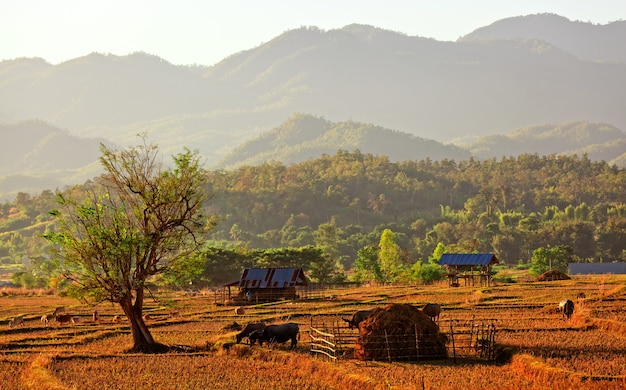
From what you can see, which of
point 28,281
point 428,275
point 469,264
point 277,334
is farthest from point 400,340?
point 28,281

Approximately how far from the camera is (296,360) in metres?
31.7

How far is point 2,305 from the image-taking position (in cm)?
7500

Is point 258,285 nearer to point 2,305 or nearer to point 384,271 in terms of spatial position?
point 2,305

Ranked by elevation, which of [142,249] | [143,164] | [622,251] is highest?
[143,164]

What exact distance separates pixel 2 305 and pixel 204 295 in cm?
2111

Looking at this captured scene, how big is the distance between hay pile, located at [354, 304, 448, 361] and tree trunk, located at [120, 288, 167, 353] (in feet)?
34.0

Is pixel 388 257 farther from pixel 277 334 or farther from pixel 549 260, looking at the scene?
pixel 277 334

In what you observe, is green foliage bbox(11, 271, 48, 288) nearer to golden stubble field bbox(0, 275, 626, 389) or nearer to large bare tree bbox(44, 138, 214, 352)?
golden stubble field bbox(0, 275, 626, 389)

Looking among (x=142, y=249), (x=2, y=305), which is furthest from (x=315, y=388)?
(x=2, y=305)

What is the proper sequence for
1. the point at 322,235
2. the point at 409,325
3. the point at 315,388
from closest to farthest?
the point at 315,388 → the point at 409,325 → the point at 322,235

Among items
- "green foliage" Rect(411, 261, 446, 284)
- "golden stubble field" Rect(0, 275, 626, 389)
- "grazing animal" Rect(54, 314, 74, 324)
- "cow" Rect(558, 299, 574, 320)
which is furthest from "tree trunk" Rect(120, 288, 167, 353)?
"green foliage" Rect(411, 261, 446, 284)

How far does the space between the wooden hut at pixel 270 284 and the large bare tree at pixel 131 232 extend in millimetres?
35169

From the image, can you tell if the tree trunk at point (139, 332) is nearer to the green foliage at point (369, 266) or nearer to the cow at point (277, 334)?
the cow at point (277, 334)

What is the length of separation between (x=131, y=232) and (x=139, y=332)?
15.3 ft
